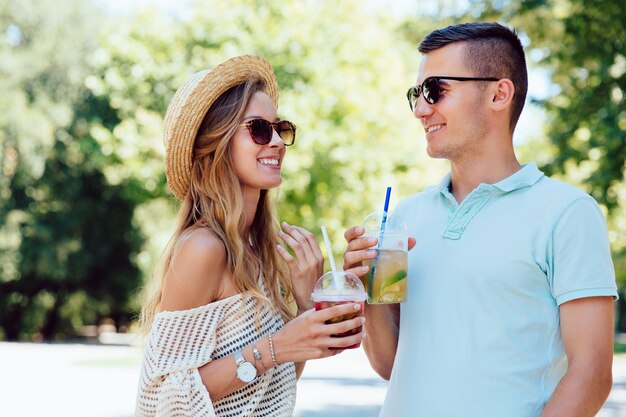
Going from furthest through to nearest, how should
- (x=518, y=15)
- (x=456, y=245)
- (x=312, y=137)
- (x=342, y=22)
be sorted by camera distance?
(x=342, y=22) → (x=312, y=137) → (x=518, y=15) → (x=456, y=245)

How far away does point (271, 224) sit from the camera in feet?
11.7

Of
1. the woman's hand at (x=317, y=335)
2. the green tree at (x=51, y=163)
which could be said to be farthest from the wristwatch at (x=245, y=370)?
the green tree at (x=51, y=163)

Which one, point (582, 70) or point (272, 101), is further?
point (582, 70)

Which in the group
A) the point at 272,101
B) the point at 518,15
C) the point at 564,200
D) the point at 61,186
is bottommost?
the point at 61,186

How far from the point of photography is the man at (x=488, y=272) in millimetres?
2588

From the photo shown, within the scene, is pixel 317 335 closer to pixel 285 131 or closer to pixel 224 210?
pixel 224 210

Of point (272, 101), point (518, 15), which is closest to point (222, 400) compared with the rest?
point (272, 101)

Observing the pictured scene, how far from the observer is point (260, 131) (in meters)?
3.29

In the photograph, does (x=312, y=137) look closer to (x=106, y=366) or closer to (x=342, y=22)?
(x=342, y=22)

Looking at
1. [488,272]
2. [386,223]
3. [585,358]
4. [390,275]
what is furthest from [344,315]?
[585,358]

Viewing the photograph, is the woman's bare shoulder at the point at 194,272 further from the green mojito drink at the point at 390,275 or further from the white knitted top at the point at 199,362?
the green mojito drink at the point at 390,275

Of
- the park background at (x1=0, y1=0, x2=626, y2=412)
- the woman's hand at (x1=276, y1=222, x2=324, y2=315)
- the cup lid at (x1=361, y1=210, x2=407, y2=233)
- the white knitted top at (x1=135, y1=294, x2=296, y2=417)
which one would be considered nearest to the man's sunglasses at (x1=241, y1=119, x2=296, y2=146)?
the woman's hand at (x1=276, y1=222, x2=324, y2=315)

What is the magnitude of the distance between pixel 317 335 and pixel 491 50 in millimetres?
1272

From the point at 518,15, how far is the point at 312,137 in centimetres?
971
